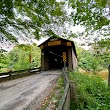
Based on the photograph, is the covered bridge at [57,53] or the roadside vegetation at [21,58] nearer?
the roadside vegetation at [21,58]

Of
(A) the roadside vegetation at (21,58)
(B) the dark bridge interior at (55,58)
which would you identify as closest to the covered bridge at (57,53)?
(B) the dark bridge interior at (55,58)

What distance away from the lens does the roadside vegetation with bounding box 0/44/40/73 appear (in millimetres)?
9316

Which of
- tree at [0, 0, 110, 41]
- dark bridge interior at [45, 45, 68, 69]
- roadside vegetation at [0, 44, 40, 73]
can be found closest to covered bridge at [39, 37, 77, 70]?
dark bridge interior at [45, 45, 68, 69]

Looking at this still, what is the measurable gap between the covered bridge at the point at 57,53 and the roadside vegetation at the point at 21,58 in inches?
79.8

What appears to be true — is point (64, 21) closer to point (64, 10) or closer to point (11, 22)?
point (64, 10)

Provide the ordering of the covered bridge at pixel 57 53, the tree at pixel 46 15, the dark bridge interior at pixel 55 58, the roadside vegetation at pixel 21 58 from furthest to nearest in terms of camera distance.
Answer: the dark bridge interior at pixel 55 58 → the covered bridge at pixel 57 53 → the roadside vegetation at pixel 21 58 → the tree at pixel 46 15

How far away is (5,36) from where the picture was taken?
327 inches

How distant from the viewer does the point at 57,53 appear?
24.8 m

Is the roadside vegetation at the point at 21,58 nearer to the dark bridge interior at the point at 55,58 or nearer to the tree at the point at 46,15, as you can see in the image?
the tree at the point at 46,15

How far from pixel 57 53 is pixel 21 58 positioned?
19.9 feet

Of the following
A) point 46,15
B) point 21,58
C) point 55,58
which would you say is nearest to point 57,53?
point 55,58

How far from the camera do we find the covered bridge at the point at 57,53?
17.4m

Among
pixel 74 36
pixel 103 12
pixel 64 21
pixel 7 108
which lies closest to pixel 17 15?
pixel 64 21

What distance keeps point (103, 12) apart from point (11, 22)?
497 centimetres
